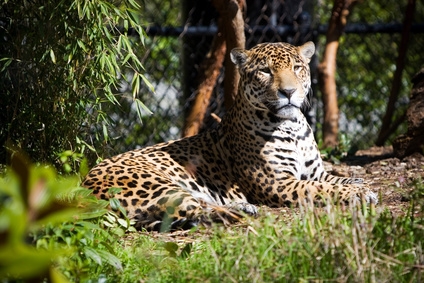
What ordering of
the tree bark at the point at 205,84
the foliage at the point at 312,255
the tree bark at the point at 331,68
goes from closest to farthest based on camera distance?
1. the foliage at the point at 312,255
2. the tree bark at the point at 205,84
3. the tree bark at the point at 331,68

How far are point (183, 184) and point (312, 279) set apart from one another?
292 cm

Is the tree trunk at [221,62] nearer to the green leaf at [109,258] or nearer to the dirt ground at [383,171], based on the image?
the dirt ground at [383,171]

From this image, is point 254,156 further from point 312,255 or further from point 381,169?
point 312,255

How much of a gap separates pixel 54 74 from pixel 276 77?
1.74 m

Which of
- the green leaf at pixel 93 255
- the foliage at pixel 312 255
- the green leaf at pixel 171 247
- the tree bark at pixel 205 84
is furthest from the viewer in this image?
the tree bark at pixel 205 84

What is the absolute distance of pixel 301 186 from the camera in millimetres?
6000

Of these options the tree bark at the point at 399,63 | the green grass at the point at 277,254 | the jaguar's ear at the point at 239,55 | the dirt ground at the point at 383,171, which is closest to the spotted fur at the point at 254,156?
the jaguar's ear at the point at 239,55

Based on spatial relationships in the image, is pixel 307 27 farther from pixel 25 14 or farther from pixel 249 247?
pixel 249 247

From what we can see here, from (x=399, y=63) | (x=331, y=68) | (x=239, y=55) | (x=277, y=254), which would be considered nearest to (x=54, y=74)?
(x=239, y=55)

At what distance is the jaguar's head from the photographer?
6.02m

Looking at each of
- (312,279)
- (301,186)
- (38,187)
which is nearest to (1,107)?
(301,186)

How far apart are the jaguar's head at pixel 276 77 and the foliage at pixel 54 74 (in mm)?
983

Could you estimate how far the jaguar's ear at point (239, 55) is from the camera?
6.56 m

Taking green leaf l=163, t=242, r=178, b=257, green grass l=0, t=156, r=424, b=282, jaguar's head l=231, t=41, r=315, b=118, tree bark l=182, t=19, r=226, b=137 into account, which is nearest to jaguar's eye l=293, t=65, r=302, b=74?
jaguar's head l=231, t=41, r=315, b=118
